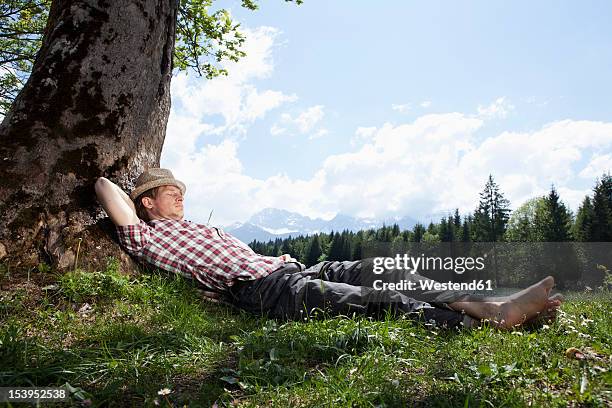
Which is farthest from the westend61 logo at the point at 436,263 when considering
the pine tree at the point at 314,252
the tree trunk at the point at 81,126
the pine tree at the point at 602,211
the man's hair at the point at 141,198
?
the pine tree at the point at 314,252

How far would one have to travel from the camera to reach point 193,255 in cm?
490

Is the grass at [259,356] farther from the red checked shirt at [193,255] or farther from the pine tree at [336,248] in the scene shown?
the pine tree at [336,248]

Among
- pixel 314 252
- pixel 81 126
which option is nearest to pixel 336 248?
pixel 314 252

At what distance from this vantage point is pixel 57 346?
3.20 metres

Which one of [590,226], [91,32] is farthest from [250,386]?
[590,226]

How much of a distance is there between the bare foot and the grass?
0.51 feet

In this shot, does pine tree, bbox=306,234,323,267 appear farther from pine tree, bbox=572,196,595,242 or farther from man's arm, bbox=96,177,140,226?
man's arm, bbox=96,177,140,226

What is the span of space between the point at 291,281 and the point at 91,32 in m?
3.78

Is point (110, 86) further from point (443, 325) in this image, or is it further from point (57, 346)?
point (443, 325)

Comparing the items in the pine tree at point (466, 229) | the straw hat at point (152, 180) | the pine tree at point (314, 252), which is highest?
the pine tree at point (466, 229)

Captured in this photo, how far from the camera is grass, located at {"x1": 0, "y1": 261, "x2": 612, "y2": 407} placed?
8.26 ft

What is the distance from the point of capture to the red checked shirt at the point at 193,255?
15.6 feet

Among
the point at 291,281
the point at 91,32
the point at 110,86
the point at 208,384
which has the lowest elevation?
the point at 208,384

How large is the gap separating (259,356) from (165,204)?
277cm
